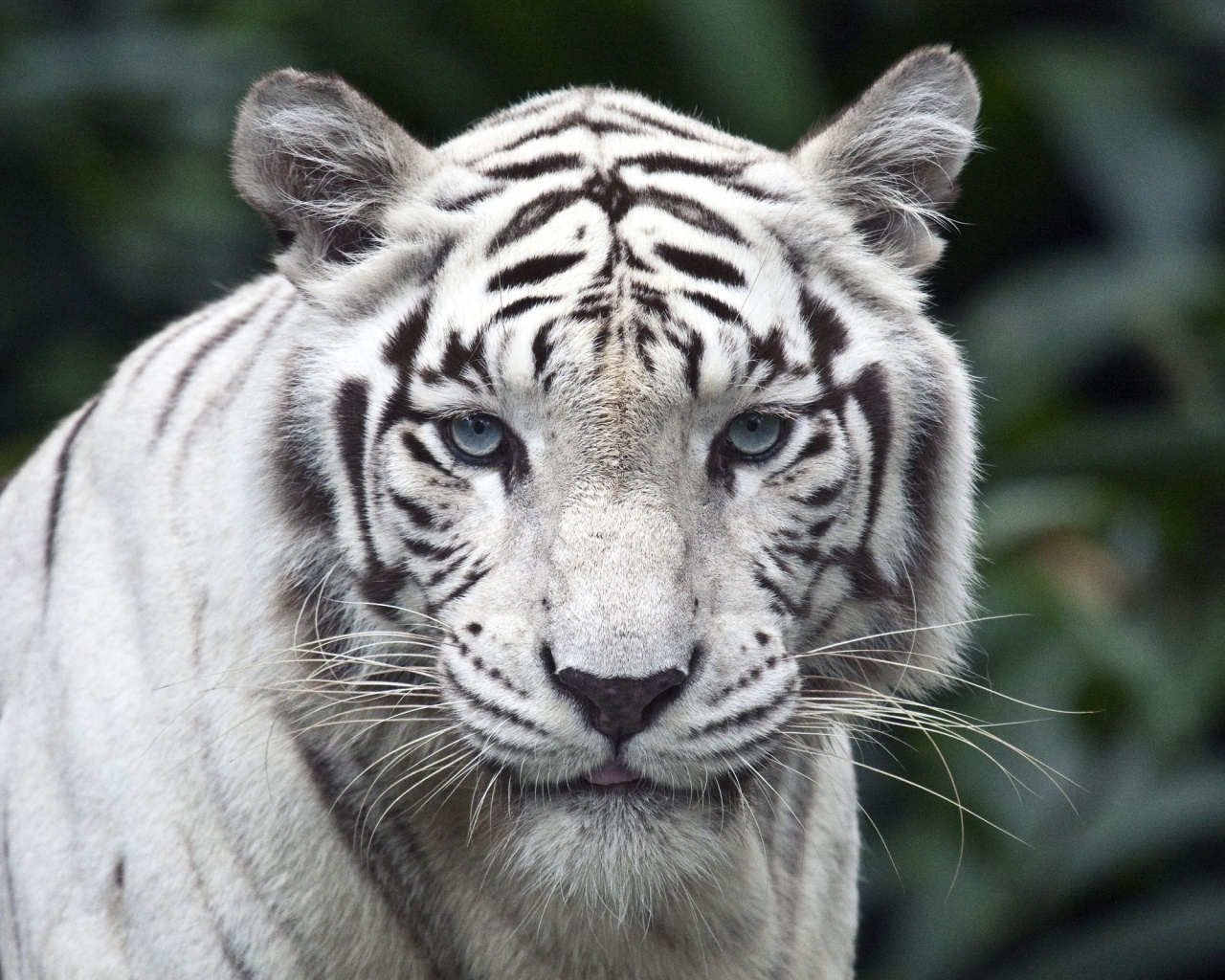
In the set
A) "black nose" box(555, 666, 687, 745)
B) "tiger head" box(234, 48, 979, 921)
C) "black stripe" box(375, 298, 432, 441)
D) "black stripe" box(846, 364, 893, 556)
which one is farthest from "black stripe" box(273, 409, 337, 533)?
"black stripe" box(846, 364, 893, 556)

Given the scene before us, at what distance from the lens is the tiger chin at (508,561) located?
1.81 m

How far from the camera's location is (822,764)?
2.29 meters

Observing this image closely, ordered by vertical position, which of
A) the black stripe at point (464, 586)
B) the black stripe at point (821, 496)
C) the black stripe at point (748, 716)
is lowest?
the black stripe at point (748, 716)

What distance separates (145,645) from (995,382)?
11.9ft

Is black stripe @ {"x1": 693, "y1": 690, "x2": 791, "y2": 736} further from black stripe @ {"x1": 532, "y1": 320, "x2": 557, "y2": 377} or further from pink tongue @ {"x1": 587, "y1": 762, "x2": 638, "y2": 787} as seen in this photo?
black stripe @ {"x1": 532, "y1": 320, "x2": 557, "y2": 377}

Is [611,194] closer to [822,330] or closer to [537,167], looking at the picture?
[537,167]

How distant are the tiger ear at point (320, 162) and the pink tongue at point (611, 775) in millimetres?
732

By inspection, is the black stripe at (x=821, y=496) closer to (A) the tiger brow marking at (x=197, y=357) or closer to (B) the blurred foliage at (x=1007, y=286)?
(A) the tiger brow marking at (x=197, y=357)

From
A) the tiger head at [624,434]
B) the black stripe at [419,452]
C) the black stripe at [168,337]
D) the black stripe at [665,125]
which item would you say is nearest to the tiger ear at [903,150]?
the tiger head at [624,434]

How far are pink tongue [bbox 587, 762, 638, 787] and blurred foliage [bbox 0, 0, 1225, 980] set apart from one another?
2.70m

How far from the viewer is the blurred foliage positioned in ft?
14.5

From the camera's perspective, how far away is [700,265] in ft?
6.38

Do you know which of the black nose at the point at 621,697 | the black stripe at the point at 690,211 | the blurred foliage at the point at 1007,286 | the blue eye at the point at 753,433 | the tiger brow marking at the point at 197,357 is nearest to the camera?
the black nose at the point at 621,697

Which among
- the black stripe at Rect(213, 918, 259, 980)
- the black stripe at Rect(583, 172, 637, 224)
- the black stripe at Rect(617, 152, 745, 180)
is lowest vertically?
the black stripe at Rect(213, 918, 259, 980)
